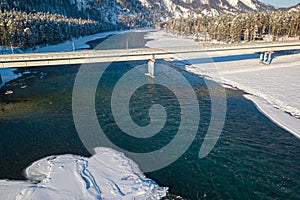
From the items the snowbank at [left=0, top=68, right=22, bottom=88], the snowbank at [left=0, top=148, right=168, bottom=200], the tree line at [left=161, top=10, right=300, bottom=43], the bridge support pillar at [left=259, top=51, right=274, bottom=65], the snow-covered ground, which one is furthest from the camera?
the tree line at [left=161, top=10, right=300, bottom=43]

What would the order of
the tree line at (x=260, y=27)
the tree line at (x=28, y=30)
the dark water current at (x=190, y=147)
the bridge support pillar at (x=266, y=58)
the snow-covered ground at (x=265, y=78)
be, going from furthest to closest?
the tree line at (x=260, y=27) → the tree line at (x=28, y=30) → the bridge support pillar at (x=266, y=58) → the snow-covered ground at (x=265, y=78) → the dark water current at (x=190, y=147)

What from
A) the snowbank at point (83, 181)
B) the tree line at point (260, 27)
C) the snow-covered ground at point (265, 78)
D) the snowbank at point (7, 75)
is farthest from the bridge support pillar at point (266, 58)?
the snowbank at point (7, 75)

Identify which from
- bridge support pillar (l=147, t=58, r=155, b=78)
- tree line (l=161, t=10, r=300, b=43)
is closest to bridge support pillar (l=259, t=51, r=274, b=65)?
tree line (l=161, t=10, r=300, b=43)

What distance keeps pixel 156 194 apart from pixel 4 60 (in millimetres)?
38948

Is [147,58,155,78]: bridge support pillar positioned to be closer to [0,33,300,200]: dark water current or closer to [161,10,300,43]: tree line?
[0,33,300,200]: dark water current

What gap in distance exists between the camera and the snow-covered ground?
3347 centimetres

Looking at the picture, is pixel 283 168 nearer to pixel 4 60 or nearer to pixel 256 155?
pixel 256 155

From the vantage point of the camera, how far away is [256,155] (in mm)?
23297

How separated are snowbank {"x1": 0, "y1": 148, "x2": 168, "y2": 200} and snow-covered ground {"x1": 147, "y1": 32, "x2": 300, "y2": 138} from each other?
20.8 m

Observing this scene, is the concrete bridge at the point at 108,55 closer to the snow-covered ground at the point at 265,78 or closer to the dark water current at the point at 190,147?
the snow-covered ground at the point at 265,78

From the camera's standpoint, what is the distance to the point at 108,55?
4916 cm

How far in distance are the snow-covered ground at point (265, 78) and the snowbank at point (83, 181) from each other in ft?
68.3

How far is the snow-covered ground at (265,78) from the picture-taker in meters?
33.5

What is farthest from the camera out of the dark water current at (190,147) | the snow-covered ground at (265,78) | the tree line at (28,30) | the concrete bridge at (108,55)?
the tree line at (28,30)
